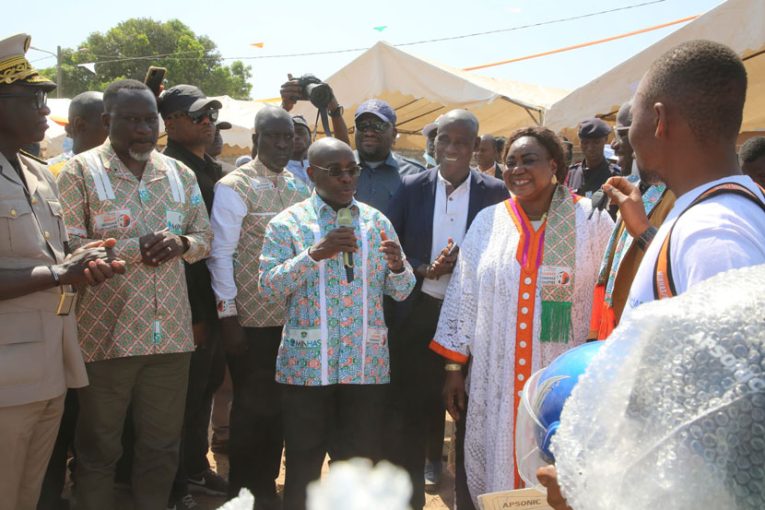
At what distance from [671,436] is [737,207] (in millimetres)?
796

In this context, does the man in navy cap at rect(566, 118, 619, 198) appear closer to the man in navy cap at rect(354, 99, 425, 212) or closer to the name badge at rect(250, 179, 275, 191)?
the man in navy cap at rect(354, 99, 425, 212)

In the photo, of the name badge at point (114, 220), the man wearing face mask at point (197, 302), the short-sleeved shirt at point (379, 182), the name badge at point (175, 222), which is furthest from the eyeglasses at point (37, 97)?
the short-sleeved shirt at point (379, 182)

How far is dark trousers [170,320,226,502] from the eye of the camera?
396 cm

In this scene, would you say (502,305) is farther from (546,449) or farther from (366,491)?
(366,491)

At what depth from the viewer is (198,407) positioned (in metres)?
4.15

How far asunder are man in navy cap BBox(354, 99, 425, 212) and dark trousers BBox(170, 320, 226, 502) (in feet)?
4.34

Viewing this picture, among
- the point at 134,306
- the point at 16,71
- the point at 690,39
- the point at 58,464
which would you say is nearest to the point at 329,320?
the point at 134,306

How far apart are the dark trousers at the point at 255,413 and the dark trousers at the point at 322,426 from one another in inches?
22.8

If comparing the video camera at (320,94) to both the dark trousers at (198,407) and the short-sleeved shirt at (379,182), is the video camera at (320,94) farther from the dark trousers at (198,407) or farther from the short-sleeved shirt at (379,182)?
the dark trousers at (198,407)

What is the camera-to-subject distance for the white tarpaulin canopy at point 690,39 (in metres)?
5.33

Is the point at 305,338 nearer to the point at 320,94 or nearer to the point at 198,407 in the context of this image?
the point at 198,407

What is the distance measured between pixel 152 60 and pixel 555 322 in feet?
125

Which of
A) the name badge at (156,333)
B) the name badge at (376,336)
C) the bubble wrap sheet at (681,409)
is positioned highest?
the bubble wrap sheet at (681,409)

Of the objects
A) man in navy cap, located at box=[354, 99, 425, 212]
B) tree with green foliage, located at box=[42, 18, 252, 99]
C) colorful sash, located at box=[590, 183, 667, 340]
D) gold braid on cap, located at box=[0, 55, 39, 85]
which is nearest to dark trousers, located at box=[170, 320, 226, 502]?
man in navy cap, located at box=[354, 99, 425, 212]
